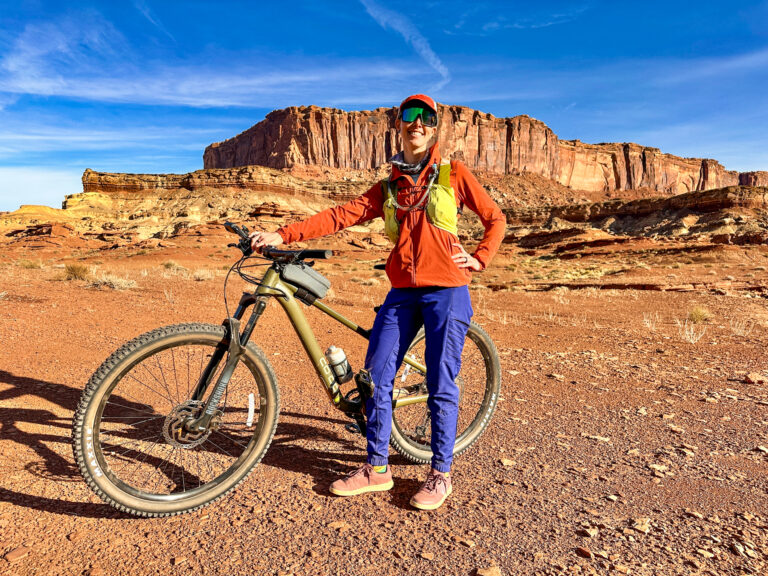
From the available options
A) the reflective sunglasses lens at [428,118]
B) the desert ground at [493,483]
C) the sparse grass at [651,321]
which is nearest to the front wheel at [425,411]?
the desert ground at [493,483]

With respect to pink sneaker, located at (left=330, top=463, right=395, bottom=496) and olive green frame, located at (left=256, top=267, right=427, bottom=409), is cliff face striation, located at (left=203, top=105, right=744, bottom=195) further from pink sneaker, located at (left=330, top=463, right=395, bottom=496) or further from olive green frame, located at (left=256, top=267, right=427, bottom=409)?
pink sneaker, located at (left=330, top=463, right=395, bottom=496)

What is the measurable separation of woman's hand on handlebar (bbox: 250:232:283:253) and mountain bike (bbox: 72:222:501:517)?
0.04 m

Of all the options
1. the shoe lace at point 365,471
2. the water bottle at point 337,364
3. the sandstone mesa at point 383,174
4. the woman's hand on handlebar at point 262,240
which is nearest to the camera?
the woman's hand on handlebar at point 262,240

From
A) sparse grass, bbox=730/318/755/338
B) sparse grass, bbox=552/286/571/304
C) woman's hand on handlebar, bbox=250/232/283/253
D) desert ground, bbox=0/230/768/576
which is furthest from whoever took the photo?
sparse grass, bbox=552/286/571/304

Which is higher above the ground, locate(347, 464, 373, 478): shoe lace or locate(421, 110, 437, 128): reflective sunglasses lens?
locate(421, 110, 437, 128): reflective sunglasses lens

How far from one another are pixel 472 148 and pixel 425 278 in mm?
125228

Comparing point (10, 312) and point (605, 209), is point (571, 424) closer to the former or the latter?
point (10, 312)

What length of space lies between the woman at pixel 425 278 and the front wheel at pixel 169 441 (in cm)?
57

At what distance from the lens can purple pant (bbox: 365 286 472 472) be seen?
2621 mm

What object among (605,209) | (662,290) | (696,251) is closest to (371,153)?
(605,209)

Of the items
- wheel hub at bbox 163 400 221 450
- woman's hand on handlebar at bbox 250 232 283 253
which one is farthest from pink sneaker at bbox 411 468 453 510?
woman's hand on handlebar at bbox 250 232 283 253

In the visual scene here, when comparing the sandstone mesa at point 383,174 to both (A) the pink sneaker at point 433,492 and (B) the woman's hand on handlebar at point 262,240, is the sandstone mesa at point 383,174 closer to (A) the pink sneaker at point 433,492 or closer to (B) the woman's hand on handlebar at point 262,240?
(A) the pink sneaker at point 433,492

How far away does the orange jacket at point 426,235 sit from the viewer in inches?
102

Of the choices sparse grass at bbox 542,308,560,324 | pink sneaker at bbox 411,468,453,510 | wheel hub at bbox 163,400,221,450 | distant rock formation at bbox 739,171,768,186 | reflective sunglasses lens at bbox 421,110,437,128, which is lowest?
sparse grass at bbox 542,308,560,324
